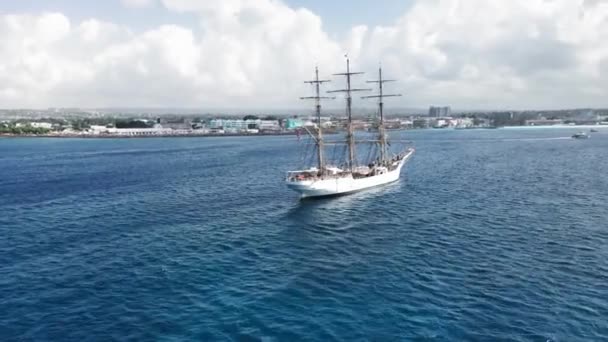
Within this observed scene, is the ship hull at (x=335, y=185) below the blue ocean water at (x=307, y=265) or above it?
above

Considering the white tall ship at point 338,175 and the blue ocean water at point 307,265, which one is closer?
the blue ocean water at point 307,265

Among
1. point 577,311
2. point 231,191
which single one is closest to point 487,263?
point 577,311

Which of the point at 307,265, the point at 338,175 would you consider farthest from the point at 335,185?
the point at 307,265

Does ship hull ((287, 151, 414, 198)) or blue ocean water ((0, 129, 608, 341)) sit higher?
ship hull ((287, 151, 414, 198))

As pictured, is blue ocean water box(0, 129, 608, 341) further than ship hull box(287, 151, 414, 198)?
No

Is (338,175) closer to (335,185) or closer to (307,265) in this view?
(335,185)
